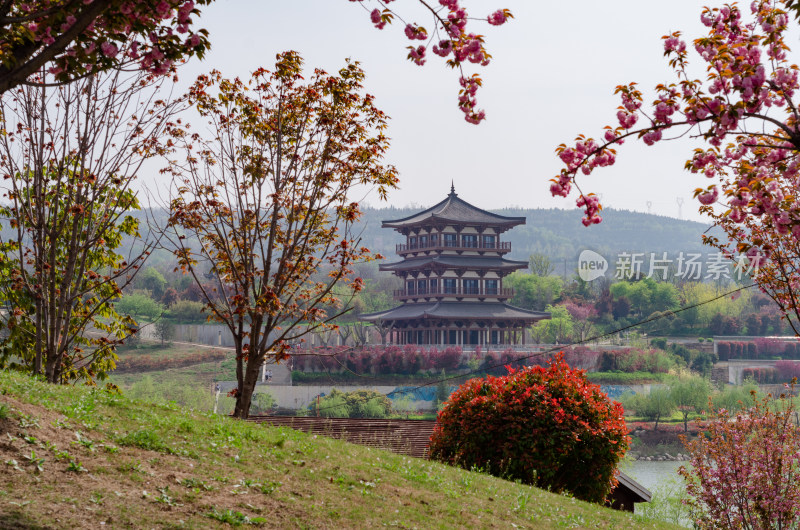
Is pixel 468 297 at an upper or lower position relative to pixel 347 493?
upper

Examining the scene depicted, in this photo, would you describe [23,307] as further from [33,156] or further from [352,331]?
[352,331]

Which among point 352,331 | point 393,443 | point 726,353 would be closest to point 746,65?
point 393,443

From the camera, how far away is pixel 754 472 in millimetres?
11414

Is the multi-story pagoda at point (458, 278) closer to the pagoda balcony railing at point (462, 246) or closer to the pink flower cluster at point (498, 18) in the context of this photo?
the pagoda balcony railing at point (462, 246)

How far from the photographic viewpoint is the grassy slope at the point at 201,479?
16.6 ft

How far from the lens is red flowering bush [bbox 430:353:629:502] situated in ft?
35.3

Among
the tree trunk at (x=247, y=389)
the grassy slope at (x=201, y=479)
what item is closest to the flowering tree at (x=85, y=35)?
the grassy slope at (x=201, y=479)

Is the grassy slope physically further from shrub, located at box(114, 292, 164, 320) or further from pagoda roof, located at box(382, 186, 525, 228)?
shrub, located at box(114, 292, 164, 320)

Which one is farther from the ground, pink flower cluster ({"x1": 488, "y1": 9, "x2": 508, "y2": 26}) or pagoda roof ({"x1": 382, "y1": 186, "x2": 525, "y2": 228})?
pagoda roof ({"x1": 382, "y1": 186, "x2": 525, "y2": 228})

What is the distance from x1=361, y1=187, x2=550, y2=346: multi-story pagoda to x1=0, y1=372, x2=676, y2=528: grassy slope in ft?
147

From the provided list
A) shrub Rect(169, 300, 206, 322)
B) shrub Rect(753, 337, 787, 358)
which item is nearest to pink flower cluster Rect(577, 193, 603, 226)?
shrub Rect(753, 337, 787, 358)

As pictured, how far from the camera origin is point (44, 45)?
15.9 feet

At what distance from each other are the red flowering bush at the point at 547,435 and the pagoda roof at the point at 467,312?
1622 inches

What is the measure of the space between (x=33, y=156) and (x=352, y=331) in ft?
186
